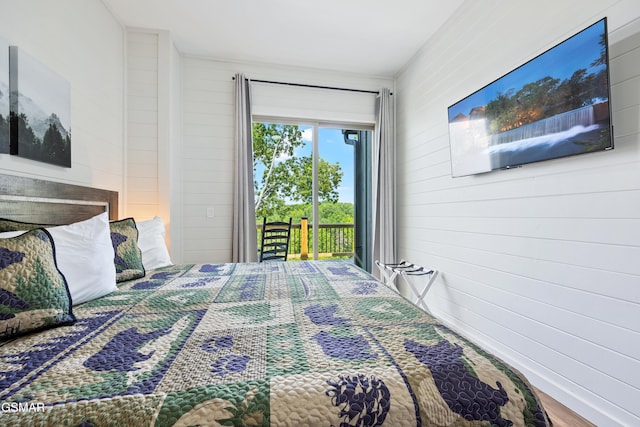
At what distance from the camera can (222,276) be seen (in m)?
1.76

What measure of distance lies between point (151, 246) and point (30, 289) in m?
1.14

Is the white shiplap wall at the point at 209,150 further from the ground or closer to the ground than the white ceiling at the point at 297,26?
closer to the ground

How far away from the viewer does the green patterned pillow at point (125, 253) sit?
1600 millimetres

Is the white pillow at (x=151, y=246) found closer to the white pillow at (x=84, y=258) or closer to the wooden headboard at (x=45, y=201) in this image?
the wooden headboard at (x=45, y=201)

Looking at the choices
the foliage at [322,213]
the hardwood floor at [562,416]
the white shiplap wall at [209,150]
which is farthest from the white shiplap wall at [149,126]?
the hardwood floor at [562,416]

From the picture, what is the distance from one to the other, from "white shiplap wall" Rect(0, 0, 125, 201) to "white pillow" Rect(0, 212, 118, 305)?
55 cm

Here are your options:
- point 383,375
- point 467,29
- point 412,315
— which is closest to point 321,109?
point 467,29

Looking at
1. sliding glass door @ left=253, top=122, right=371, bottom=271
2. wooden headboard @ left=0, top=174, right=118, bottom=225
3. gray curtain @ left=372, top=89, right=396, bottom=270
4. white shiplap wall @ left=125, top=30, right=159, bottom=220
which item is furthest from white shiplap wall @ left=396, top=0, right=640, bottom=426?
wooden headboard @ left=0, top=174, right=118, bottom=225

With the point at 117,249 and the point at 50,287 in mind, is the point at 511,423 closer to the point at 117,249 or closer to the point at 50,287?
the point at 50,287

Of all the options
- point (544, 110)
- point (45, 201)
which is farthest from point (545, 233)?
point (45, 201)

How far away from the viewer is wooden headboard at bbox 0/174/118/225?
143cm

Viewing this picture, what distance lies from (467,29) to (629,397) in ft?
8.57

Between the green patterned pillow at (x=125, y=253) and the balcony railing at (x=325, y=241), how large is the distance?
200 cm

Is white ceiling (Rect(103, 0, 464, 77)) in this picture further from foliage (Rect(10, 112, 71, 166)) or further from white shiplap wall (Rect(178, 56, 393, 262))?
foliage (Rect(10, 112, 71, 166))
